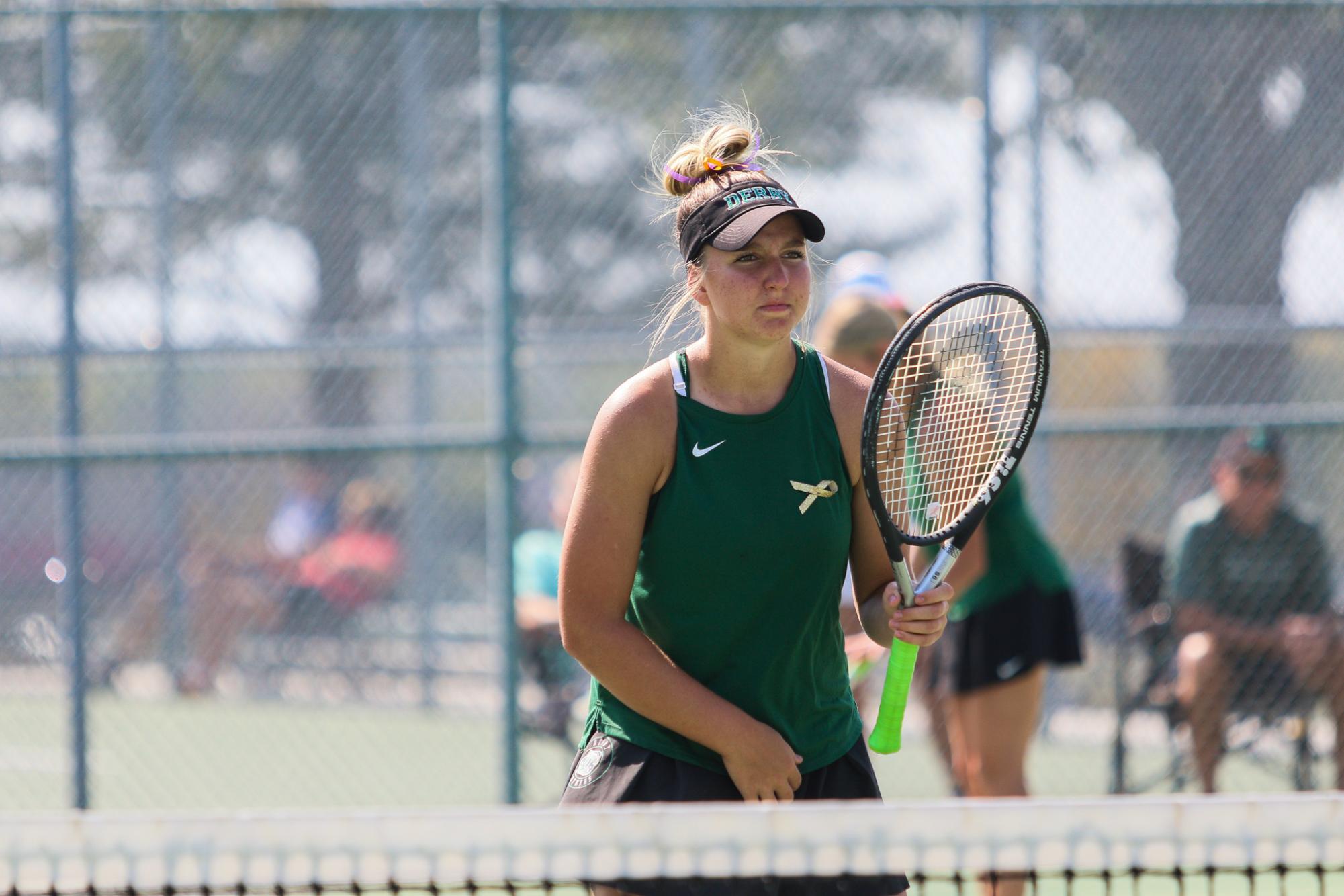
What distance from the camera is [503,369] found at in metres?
5.07

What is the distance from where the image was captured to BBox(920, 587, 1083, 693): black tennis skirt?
4008mm

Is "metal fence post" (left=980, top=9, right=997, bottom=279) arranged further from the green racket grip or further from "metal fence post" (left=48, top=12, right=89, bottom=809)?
"metal fence post" (left=48, top=12, right=89, bottom=809)

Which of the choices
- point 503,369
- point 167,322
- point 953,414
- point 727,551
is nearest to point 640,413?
point 727,551

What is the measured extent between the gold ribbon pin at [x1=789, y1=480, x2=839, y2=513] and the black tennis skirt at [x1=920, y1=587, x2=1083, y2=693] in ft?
5.92

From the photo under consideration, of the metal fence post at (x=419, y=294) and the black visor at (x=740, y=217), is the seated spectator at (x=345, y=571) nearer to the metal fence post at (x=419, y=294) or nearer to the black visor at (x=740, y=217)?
the metal fence post at (x=419, y=294)

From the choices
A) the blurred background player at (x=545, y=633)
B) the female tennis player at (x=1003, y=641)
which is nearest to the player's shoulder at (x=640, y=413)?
the female tennis player at (x=1003, y=641)

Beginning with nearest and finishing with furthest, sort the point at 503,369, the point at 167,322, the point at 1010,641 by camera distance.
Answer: the point at 1010,641
the point at 503,369
the point at 167,322

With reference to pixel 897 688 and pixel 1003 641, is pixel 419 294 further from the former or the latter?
pixel 897 688

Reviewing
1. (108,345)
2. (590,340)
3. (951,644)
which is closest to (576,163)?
(590,340)

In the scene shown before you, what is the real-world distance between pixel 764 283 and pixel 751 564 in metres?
0.44

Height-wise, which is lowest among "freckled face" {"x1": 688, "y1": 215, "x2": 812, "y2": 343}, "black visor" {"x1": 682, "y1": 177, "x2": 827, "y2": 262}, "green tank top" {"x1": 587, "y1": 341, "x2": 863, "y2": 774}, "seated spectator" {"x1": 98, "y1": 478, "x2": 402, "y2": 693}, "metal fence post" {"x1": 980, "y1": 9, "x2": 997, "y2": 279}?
"green tank top" {"x1": 587, "y1": 341, "x2": 863, "y2": 774}

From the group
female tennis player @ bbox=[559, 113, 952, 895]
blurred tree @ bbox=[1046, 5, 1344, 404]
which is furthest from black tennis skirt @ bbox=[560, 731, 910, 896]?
blurred tree @ bbox=[1046, 5, 1344, 404]

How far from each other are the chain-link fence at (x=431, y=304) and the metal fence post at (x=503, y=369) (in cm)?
1

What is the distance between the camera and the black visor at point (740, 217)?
91.3 inches
